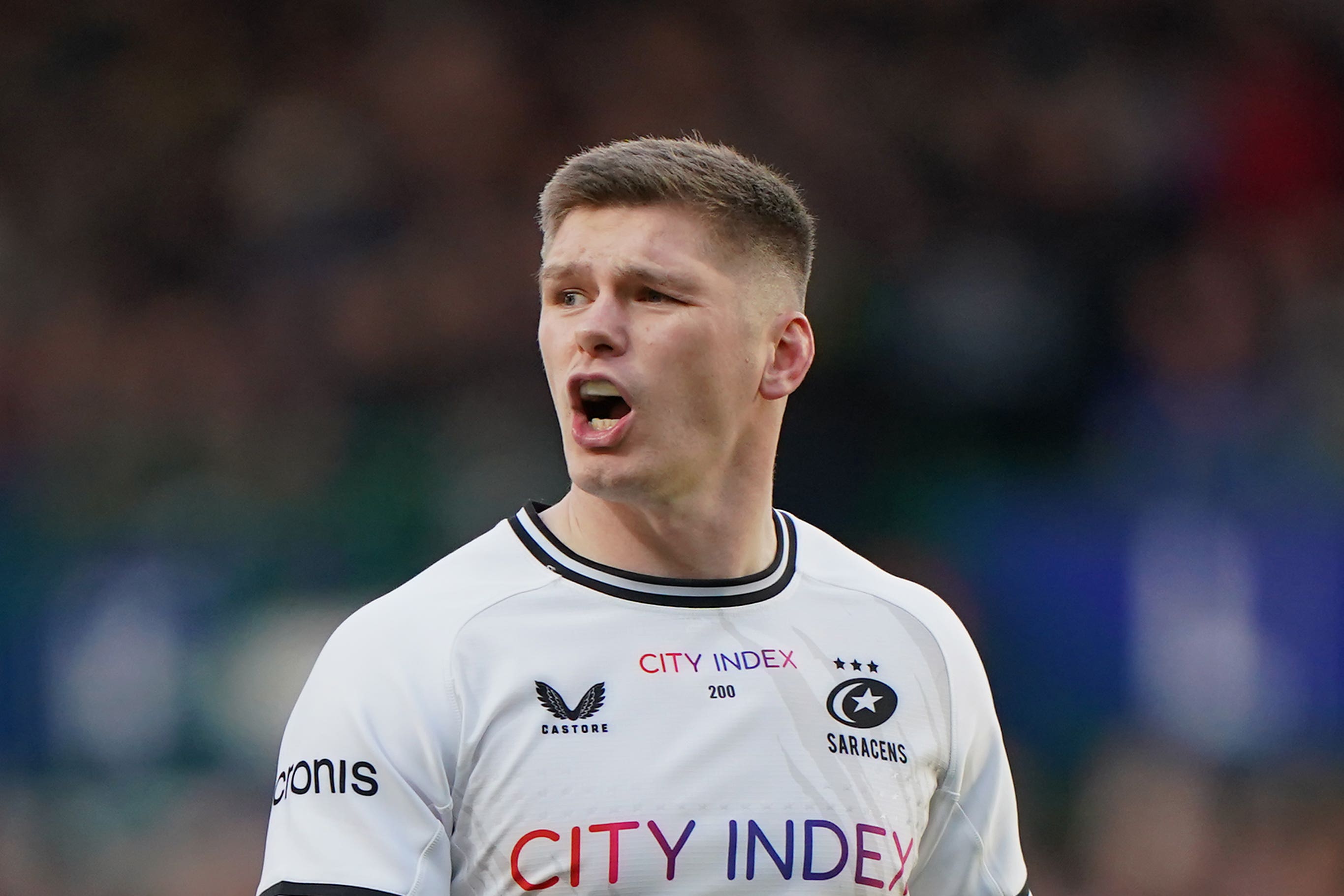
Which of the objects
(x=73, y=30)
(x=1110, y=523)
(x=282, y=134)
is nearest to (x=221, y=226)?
(x=282, y=134)

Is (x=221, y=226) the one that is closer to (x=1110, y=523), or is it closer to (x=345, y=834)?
(x=1110, y=523)

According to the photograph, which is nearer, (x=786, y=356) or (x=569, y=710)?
(x=569, y=710)

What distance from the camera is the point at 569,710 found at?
290cm

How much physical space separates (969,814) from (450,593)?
112cm

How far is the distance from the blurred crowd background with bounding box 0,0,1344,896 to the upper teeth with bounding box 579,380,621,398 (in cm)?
413

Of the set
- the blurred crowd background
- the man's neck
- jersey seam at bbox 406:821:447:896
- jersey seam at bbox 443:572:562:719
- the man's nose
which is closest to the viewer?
jersey seam at bbox 406:821:447:896

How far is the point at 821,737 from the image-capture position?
303 centimetres

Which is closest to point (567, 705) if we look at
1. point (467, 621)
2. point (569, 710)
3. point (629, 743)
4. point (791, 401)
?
point (569, 710)

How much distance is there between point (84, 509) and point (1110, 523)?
4547 mm

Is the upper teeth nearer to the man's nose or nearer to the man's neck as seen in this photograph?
the man's nose

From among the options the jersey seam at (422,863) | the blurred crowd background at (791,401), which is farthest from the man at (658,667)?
the blurred crowd background at (791,401)

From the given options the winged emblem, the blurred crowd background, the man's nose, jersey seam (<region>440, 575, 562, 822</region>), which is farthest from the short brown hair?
the blurred crowd background

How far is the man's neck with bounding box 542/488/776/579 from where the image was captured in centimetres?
313

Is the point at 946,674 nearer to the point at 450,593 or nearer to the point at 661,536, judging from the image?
the point at 661,536
